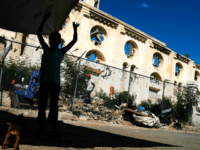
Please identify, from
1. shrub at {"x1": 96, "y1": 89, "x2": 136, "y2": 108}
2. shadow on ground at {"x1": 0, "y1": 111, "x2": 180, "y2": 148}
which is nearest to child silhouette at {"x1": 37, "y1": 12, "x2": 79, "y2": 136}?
shadow on ground at {"x1": 0, "y1": 111, "x2": 180, "y2": 148}

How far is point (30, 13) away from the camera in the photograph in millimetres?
3025

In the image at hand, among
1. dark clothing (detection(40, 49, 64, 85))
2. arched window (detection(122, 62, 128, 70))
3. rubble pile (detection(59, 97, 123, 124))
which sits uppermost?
arched window (detection(122, 62, 128, 70))

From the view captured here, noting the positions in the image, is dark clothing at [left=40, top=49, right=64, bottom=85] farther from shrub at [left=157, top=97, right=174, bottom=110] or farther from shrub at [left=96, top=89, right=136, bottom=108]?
shrub at [left=157, top=97, right=174, bottom=110]

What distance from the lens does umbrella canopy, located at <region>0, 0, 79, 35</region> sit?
8.96ft

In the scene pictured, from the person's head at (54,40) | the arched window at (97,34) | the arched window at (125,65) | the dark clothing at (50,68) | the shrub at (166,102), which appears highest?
the arched window at (97,34)

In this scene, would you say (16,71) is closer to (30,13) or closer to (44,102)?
(30,13)

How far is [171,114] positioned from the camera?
9789mm

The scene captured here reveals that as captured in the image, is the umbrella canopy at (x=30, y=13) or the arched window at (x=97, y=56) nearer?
the umbrella canopy at (x=30, y=13)

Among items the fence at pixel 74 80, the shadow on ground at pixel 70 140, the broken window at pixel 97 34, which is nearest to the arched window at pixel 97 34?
the broken window at pixel 97 34

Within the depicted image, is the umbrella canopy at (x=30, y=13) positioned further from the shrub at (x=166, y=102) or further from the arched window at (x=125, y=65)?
the arched window at (x=125, y=65)

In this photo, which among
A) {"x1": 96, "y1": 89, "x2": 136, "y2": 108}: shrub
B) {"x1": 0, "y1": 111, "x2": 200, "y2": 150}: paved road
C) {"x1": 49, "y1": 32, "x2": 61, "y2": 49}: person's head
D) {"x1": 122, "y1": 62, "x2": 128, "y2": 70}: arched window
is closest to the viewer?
{"x1": 0, "y1": 111, "x2": 200, "y2": 150}: paved road

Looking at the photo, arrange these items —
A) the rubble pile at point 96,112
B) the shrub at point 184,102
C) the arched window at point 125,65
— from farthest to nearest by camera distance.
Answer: the arched window at point 125,65 < the shrub at point 184,102 < the rubble pile at point 96,112

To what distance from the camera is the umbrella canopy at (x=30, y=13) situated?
2.73m

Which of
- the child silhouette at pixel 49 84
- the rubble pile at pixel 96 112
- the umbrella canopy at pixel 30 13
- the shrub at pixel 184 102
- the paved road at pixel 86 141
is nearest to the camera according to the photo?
the paved road at pixel 86 141
